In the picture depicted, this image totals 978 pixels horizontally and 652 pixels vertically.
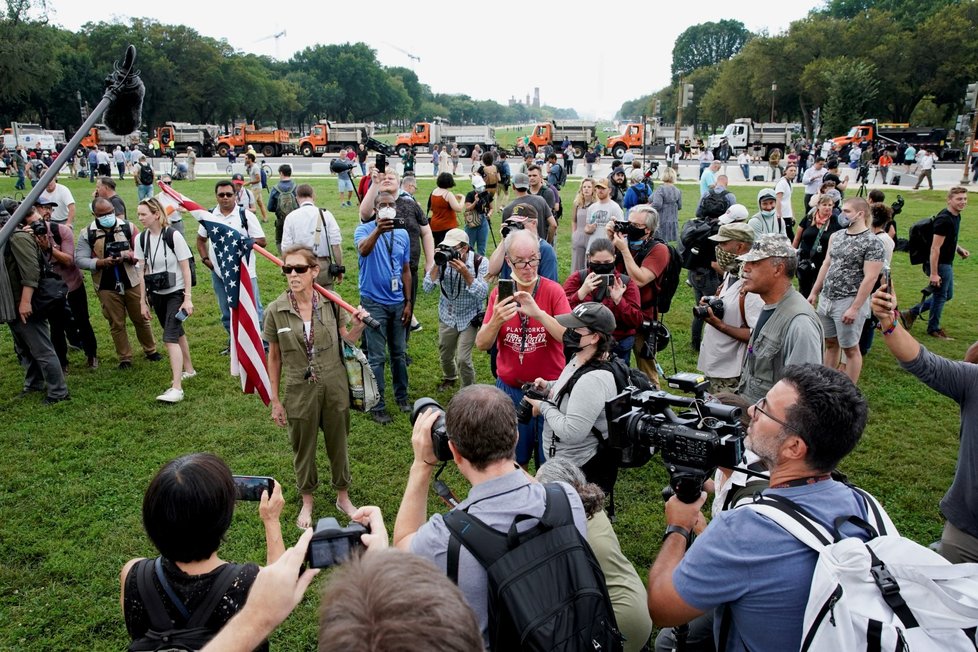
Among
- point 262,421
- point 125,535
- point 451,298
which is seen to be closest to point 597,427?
point 451,298

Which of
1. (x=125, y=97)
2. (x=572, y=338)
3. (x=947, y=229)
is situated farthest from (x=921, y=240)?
(x=125, y=97)

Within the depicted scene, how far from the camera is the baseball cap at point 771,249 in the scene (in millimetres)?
3824

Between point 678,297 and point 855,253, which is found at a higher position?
point 855,253

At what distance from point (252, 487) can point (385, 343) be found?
12.9 ft

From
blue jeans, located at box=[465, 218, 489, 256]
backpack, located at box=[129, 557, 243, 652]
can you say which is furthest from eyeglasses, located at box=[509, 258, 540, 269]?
blue jeans, located at box=[465, 218, 489, 256]

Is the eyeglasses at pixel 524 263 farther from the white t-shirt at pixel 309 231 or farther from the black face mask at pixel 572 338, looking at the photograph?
the white t-shirt at pixel 309 231

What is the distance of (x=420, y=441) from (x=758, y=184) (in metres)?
26.4

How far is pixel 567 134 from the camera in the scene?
4584cm

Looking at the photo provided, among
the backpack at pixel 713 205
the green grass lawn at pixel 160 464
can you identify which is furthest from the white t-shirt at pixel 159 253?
the backpack at pixel 713 205

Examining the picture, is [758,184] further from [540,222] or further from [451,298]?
[451,298]

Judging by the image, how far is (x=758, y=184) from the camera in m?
25.7

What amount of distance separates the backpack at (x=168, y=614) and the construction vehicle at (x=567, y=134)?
146 feet

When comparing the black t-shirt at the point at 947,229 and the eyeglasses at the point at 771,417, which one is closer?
the eyeglasses at the point at 771,417

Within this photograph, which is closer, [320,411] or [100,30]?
[320,411]
